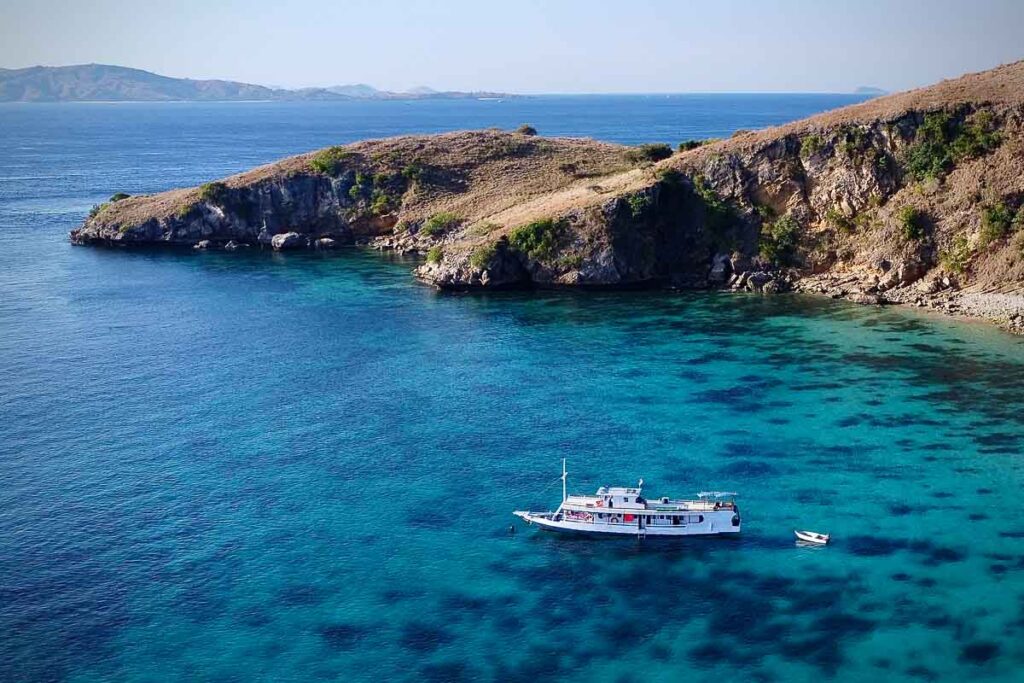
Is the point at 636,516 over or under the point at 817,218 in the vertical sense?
under

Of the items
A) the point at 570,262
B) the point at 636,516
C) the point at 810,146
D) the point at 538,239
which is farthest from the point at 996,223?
the point at 636,516

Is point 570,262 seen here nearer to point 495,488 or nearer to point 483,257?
point 483,257

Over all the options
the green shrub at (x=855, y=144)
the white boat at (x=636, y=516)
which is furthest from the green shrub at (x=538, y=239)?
the white boat at (x=636, y=516)

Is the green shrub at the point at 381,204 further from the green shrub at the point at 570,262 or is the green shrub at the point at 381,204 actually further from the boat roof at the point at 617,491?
the boat roof at the point at 617,491

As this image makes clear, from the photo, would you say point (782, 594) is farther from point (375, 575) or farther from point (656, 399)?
point (656, 399)

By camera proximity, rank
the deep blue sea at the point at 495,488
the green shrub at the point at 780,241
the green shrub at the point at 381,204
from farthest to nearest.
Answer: the green shrub at the point at 381,204 < the green shrub at the point at 780,241 < the deep blue sea at the point at 495,488
